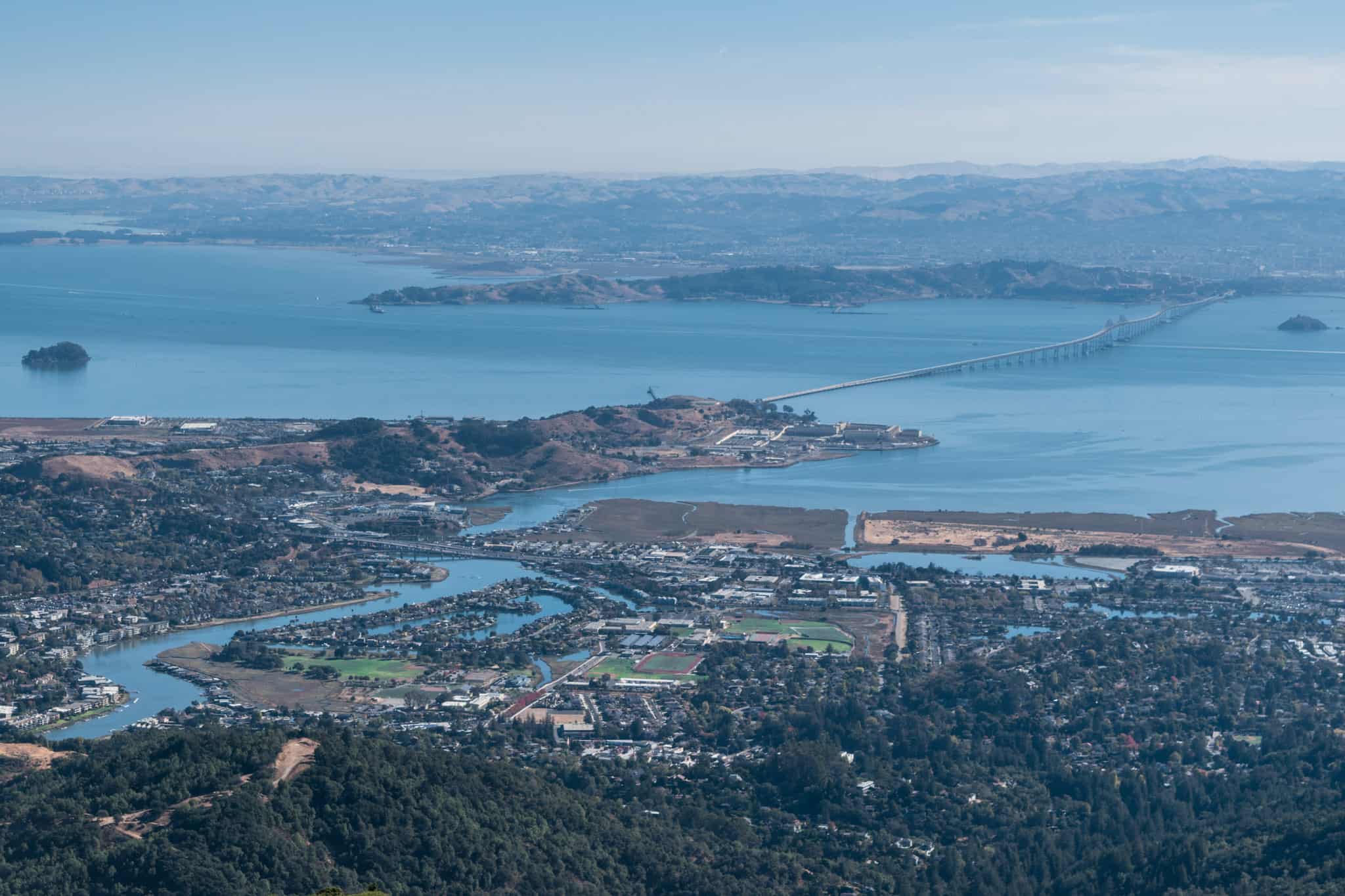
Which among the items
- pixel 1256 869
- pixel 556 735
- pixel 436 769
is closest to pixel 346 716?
pixel 556 735

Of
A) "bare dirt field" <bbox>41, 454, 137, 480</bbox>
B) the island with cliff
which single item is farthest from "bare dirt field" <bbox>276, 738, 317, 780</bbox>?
the island with cliff

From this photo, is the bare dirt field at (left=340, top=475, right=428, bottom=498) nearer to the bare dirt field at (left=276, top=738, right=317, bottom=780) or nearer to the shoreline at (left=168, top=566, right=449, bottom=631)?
the shoreline at (left=168, top=566, right=449, bottom=631)

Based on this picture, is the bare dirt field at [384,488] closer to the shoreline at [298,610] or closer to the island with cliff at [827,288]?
the shoreline at [298,610]

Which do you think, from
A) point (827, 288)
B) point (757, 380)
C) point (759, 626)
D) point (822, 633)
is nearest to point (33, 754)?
point (759, 626)

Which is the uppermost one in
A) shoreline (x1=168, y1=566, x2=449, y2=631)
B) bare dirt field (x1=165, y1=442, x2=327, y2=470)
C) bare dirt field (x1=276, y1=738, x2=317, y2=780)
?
bare dirt field (x1=276, y1=738, x2=317, y2=780)

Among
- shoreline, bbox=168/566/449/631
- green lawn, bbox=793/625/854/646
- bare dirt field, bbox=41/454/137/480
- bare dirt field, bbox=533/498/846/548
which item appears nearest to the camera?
green lawn, bbox=793/625/854/646

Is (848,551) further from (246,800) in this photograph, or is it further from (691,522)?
(246,800)

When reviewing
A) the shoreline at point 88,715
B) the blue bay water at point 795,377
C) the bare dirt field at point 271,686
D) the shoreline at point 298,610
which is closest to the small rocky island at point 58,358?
the blue bay water at point 795,377
